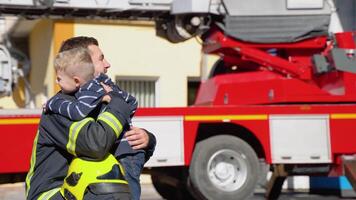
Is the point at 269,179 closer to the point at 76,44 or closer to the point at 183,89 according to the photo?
the point at 183,89

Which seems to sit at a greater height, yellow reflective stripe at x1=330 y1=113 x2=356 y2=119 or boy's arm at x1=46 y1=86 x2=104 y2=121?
yellow reflective stripe at x1=330 y1=113 x2=356 y2=119

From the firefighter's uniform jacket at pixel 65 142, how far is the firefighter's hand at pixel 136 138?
109mm

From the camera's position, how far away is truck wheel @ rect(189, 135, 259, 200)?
966cm

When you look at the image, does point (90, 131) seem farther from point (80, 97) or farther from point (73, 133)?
point (80, 97)

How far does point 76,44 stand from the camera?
297cm

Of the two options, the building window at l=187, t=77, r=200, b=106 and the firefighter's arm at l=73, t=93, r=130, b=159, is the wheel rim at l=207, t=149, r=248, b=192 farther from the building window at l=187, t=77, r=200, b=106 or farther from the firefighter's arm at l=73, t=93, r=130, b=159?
the building window at l=187, t=77, r=200, b=106

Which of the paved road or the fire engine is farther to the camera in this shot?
the paved road

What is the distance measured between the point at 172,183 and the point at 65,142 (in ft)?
24.7

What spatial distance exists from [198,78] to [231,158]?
336 inches

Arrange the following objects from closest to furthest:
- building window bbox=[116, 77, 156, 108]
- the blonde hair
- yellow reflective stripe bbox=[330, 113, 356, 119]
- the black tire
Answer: the blonde hair → yellow reflective stripe bbox=[330, 113, 356, 119] → the black tire → building window bbox=[116, 77, 156, 108]

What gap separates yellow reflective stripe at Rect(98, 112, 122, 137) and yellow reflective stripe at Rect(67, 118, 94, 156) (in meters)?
0.06

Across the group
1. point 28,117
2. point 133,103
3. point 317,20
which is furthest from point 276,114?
point 133,103

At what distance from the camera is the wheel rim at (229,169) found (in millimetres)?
9797

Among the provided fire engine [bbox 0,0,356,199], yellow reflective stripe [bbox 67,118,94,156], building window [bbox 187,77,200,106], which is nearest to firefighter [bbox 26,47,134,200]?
yellow reflective stripe [bbox 67,118,94,156]
